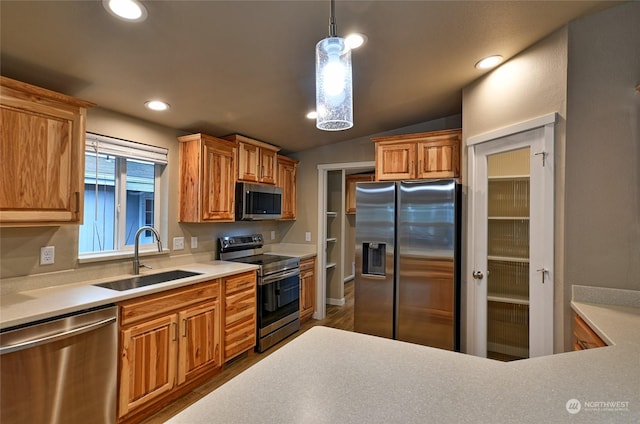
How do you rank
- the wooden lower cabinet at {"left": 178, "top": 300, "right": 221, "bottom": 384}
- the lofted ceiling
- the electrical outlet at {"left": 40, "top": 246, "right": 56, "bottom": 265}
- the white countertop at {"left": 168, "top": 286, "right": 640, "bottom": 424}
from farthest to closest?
the wooden lower cabinet at {"left": 178, "top": 300, "right": 221, "bottom": 384}
the electrical outlet at {"left": 40, "top": 246, "right": 56, "bottom": 265}
the lofted ceiling
the white countertop at {"left": 168, "top": 286, "right": 640, "bottom": 424}

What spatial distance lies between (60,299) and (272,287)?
5.90 feet

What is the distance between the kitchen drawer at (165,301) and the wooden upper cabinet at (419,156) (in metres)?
2.03

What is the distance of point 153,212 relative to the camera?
9.62 ft

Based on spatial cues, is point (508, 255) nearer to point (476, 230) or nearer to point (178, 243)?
point (476, 230)

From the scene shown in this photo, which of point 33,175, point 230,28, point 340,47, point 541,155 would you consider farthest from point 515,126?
point 33,175

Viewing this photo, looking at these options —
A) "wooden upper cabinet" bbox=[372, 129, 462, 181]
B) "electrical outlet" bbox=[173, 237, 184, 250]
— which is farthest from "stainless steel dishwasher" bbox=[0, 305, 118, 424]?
"wooden upper cabinet" bbox=[372, 129, 462, 181]

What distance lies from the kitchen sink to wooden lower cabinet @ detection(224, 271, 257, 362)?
0.36 metres

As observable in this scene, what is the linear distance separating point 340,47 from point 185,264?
2.67 m

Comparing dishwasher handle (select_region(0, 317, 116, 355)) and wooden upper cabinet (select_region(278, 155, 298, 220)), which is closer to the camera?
dishwasher handle (select_region(0, 317, 116, 355))

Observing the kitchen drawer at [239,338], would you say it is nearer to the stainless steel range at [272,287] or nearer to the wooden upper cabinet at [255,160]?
the stainless steel range at [272,287]

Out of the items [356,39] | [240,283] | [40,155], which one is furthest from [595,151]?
[40,155]

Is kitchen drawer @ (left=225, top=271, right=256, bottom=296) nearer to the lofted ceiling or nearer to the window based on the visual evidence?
the window

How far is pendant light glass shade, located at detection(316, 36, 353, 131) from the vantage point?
104 centimetres

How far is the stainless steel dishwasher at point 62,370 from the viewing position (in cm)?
150
